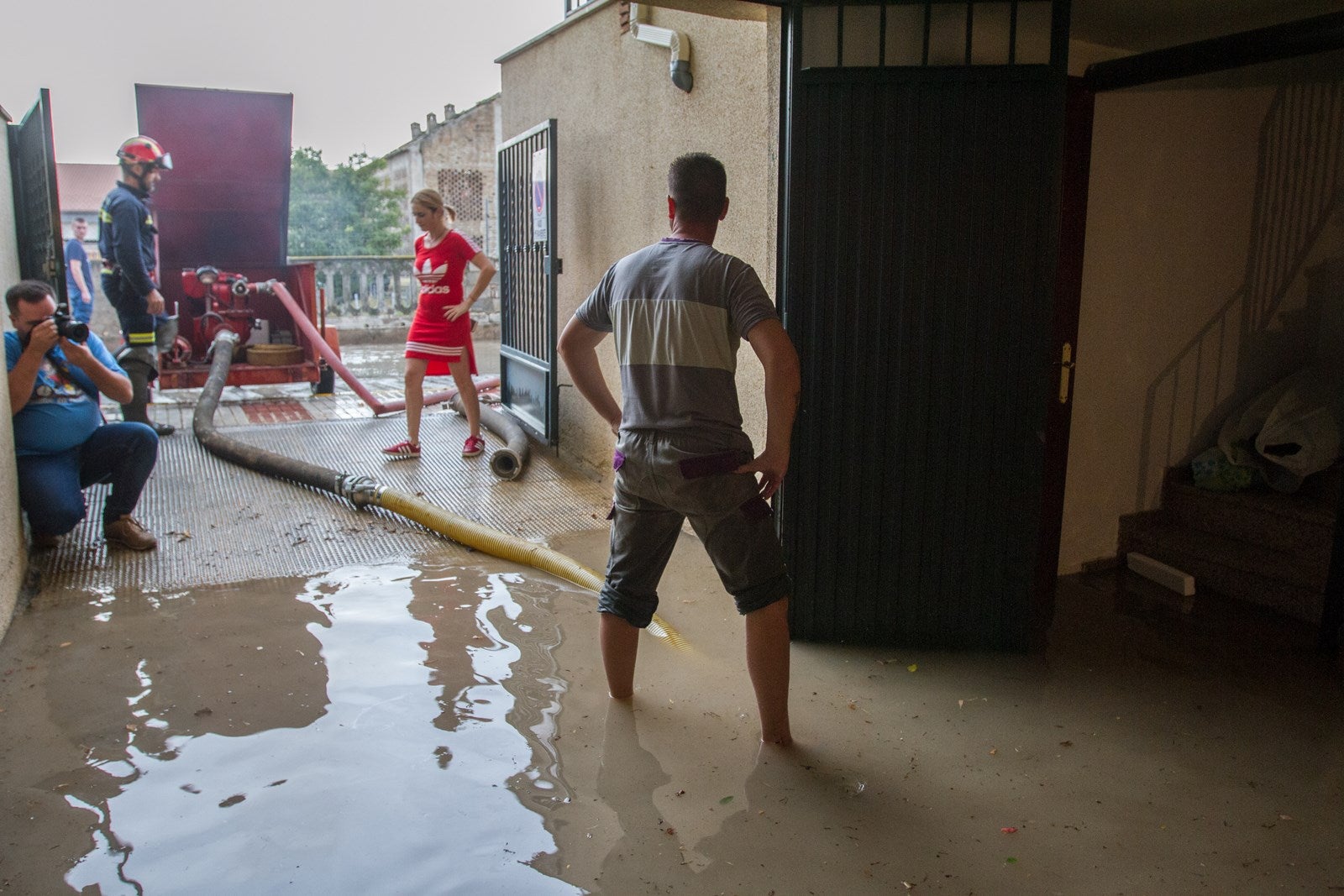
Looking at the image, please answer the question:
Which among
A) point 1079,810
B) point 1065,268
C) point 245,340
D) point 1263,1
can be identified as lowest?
point 1079,810

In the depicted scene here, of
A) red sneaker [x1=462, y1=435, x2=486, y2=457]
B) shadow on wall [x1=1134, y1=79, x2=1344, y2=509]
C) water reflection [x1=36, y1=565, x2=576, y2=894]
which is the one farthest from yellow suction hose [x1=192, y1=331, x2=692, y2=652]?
shadow on wall [x1=1134, y1=79, x2=1344, y2=509]

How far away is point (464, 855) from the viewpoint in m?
2.43

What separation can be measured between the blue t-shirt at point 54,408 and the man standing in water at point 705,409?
297cm

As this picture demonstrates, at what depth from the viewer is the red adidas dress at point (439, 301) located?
6539mm

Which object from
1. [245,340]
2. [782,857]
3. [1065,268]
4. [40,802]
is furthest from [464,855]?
[245,340]

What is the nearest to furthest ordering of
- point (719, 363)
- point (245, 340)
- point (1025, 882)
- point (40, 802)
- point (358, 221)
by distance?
point (1025, 882)
point (40, 802)
point (719, 363)
point (245, 340)
point (358, 221)

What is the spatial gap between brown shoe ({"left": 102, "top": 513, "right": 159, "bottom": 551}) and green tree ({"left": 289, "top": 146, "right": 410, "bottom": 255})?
97.6 feet

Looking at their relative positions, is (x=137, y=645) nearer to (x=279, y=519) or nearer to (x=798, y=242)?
(x=279, y=519)

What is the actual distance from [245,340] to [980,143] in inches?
298

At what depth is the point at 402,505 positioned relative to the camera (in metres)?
5.27

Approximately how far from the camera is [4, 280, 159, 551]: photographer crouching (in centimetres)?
431

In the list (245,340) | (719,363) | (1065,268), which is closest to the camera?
(719,363)

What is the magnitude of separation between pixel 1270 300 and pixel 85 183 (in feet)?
117

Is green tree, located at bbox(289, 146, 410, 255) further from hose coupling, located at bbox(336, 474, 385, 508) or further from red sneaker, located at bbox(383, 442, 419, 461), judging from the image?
hose coupling, located at bbox(336, 474, 385, 508)
